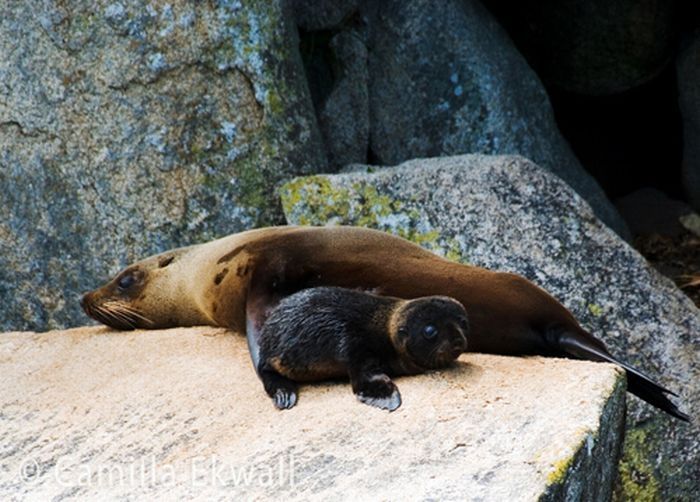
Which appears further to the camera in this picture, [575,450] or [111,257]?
[111,257]

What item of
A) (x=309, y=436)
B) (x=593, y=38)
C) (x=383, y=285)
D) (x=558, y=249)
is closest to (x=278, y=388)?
(x=309, y=436)

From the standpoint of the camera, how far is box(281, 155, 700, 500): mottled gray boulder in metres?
6.75

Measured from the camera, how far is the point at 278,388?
5.21m

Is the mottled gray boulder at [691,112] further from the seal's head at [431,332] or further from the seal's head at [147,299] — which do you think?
the seal's head at [431,332]

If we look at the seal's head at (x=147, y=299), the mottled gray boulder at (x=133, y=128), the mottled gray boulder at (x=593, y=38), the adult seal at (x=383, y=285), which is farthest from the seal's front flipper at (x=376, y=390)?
the mottled gray boulder at (x=593, y=38)

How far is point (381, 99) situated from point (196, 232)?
6.11ft

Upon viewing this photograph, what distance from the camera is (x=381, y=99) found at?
9195 mm

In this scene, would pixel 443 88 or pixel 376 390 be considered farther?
pixel 443 88

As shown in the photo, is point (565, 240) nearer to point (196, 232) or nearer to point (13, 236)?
point (196, 232)

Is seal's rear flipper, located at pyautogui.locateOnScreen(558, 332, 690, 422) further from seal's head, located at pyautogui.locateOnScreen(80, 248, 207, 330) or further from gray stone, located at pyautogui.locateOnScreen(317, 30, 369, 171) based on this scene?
gray stone, located at pyautogui.locateOnScreen(317, 30, 369, 171)

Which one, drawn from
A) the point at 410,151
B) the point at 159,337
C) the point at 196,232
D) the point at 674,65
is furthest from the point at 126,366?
the point at 674,65

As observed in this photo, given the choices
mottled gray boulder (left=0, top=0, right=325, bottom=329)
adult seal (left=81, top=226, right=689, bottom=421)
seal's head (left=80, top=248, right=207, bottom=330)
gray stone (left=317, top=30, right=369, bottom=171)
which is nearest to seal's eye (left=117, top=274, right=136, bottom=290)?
seal's head (left=80, top=248, right=207, bottom=330)

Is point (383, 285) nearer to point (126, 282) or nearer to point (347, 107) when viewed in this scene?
point (126, 282)

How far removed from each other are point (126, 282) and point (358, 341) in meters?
→ 2.16
